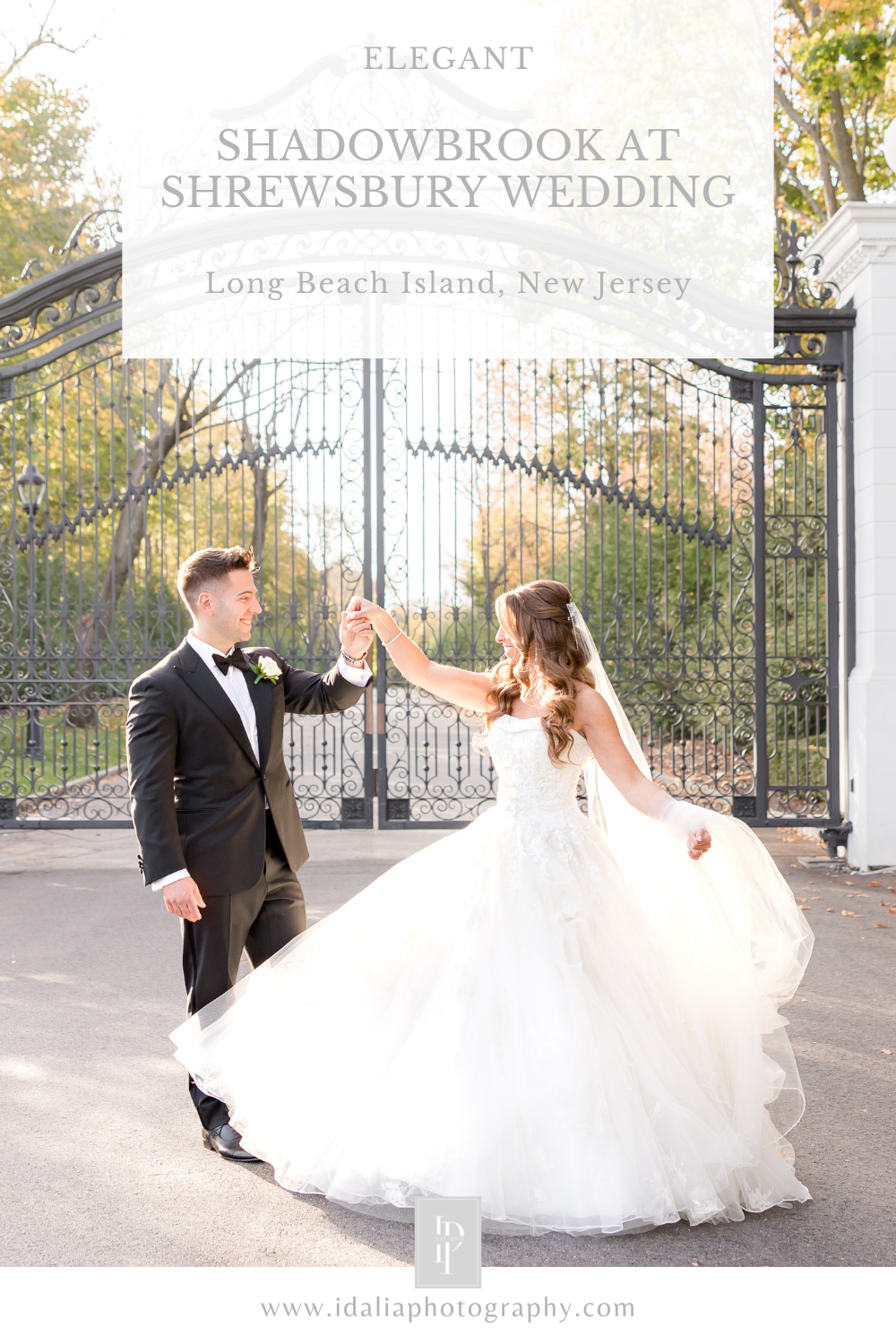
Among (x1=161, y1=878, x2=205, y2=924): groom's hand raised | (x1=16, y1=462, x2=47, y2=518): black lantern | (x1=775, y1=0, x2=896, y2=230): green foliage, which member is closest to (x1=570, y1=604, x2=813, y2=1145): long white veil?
(x1=161, y1=878, x2=205, y2=924): groom's hand raised

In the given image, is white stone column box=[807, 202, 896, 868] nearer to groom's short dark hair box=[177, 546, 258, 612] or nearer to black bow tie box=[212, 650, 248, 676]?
black bow tie box=[212, 650, 248, 676]

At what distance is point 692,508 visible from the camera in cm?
1203

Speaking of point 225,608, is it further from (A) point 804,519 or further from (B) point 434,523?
(A) point 804,519

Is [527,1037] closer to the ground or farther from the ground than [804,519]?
closer to the ground

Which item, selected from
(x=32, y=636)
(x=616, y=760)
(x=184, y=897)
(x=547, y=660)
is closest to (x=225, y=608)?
(x=184, y=897)

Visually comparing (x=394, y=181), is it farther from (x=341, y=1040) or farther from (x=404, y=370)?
(x=341, y=1040)

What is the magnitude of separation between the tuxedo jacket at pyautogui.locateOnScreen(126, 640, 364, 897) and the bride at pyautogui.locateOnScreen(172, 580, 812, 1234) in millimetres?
355

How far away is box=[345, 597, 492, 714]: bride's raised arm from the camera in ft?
11.5

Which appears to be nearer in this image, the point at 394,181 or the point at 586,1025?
the point at 586,1025

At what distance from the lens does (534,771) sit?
10.5 ft

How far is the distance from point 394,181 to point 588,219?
291 inches

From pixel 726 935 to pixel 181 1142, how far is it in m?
1.82

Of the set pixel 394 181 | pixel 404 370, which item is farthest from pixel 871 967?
pixel 394 181

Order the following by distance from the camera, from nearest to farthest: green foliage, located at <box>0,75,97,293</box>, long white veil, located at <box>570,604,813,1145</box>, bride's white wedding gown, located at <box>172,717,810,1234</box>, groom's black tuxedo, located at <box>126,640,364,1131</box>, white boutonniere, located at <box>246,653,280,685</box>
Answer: bride's white wedding gown, located at <box>172,717,810,1234</box> < long white veil, located at <box>570,604,813,1145</box> < groom's black tuxedo, located at <box>126,640,364,1131</box> < white boutonniere, located at <box>246,653,280,685</box> < green foliage, located at <box>0,75,97,293</box>
